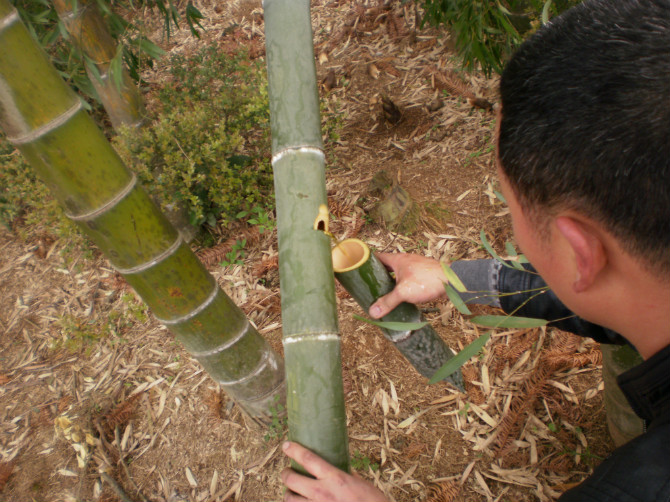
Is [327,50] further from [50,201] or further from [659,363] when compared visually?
[659,363]

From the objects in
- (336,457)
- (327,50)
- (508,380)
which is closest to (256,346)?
(336,457)

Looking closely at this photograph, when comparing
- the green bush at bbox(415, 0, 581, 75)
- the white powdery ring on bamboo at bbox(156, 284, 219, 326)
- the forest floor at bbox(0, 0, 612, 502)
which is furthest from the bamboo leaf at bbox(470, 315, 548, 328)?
the green bush at bbox(415, 0, 581, 75)

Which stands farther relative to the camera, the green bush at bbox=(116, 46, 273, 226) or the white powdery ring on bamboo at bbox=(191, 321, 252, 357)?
the green bush at bbox=(116, 46, 273, 226)

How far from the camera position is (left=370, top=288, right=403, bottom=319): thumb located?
1.48 metres

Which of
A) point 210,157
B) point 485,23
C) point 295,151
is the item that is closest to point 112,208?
point 295,151

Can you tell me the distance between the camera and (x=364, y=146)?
3592 millimetres

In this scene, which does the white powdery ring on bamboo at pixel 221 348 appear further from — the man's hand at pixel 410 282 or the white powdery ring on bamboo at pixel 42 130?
the white powdery ring on bamboo at pixel 42 130

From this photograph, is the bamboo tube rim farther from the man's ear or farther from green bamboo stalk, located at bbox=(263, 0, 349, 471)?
the man's ear

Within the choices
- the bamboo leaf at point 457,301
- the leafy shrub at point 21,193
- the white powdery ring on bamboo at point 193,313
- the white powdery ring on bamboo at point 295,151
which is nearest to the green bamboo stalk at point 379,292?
the bamboo leaf at point 457,301

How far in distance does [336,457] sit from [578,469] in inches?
52.9

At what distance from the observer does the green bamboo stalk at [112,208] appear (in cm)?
112

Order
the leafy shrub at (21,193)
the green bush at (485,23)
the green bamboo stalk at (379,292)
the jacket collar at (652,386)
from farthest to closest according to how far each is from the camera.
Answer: the leafy shrub at (21,193)
the green bush at (485,23)
the green bamboo stalk at (379,292)
the jacket collar at (652,386)

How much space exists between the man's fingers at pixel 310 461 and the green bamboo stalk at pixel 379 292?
20.4 inches

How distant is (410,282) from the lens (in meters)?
1.55
